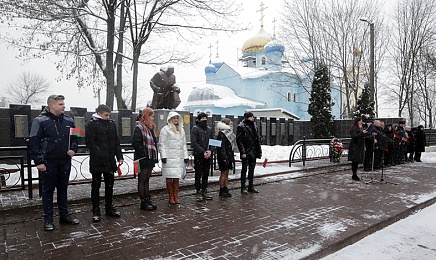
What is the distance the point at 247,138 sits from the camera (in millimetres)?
7031

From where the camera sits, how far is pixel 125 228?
475 centimetres

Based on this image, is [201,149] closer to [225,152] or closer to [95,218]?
[225,152]

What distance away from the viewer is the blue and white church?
39.5 metres

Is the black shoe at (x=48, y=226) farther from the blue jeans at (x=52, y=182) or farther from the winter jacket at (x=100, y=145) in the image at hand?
the winter jacket at (x=100, y=145)

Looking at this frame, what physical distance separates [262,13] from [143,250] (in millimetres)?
43213

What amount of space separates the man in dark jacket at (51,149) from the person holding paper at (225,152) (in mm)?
2960

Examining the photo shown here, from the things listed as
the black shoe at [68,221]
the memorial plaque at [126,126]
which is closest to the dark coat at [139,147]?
the black shoe at [68,221]

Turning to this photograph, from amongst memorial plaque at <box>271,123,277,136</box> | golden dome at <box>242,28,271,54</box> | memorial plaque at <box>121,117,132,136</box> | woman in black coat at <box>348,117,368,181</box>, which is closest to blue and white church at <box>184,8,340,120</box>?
golden dome at <box>242,28,271,54</box>

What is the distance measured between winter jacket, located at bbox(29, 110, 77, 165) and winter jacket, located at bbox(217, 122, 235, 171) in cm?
298

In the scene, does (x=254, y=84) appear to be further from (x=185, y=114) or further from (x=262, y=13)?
(x=185, y=114)

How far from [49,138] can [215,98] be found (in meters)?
36.7

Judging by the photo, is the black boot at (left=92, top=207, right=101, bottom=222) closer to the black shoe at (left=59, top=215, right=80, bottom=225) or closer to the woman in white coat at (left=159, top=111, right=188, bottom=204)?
the black shoe at (left=59, top=215, right=80, bottom=225)

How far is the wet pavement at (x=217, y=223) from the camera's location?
154 inches

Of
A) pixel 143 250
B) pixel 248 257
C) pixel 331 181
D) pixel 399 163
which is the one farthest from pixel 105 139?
pixel 399 163
